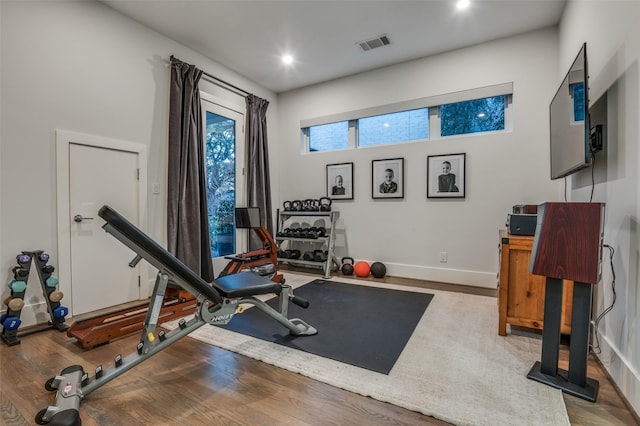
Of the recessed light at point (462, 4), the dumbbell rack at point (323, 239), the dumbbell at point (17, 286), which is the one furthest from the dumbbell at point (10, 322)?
the recessed light at point (462, 4)

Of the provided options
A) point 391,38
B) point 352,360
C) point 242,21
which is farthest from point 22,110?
point 391,38

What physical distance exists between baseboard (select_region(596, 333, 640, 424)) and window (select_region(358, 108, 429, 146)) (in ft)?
9.86

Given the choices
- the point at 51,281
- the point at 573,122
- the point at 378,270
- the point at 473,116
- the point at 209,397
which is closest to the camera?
the point at 209,397

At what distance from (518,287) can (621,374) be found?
2.43ft

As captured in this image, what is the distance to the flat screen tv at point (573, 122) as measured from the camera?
1866 millimetres

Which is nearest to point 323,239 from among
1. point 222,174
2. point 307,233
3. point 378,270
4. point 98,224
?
point 307,233

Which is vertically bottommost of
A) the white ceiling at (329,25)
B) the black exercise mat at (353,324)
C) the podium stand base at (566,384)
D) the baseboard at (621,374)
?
the black exercise mat at (353,324)

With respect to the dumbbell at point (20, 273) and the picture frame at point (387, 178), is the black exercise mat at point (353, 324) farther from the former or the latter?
the dumbbell at point (20, 273)

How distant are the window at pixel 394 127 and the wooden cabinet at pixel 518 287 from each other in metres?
2.29

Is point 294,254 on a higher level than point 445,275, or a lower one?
higher

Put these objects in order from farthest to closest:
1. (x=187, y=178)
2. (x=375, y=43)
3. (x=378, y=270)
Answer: (x=378, y=270), (x=375, y=43), (x=187, y=178)

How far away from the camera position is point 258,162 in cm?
474

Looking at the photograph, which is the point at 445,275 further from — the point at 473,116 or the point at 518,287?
the point at 473,116

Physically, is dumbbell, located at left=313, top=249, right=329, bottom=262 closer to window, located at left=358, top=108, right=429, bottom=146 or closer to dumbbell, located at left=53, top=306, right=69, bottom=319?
window, located at left=358, top=108, right=429, bottom=146
